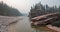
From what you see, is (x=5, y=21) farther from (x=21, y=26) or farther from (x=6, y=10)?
(x=21, y=26)

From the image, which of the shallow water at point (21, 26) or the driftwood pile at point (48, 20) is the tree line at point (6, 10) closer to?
the shallow water at point (21, 26)

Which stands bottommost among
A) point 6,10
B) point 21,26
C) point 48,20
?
point 21,26

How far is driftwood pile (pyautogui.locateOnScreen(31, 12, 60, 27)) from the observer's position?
242 centimetres

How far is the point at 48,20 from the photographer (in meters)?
2.42

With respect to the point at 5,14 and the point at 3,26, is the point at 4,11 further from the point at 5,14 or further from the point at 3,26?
the point at 3,26

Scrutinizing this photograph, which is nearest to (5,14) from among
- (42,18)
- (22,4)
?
(22,4)

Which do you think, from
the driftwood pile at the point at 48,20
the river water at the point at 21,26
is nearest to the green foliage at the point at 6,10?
the river water at the point at 21,26

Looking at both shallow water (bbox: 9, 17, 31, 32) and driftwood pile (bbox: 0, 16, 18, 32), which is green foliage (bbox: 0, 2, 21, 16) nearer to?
driftwood pile (bbox: 0, 16, 18, 32)

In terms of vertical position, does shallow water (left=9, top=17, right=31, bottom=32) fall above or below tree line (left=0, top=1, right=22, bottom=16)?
below

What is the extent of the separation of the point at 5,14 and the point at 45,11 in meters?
0.89

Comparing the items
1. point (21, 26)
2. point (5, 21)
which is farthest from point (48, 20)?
point (5, 21)

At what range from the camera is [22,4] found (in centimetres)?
259

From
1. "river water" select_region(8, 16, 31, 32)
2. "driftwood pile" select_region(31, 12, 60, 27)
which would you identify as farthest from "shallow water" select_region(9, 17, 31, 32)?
"driftwood pile" select_region(31, 12, 60, 27)

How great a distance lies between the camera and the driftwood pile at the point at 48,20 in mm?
2422
